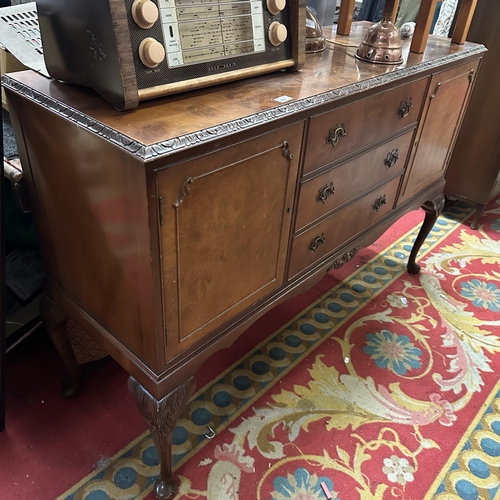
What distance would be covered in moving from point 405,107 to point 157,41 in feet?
2.28

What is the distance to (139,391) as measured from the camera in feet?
3.12

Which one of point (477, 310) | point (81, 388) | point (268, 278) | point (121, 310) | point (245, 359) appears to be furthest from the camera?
point (477, 310)

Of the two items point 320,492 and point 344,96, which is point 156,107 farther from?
point 320,492

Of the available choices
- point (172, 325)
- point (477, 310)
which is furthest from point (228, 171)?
point (477, 310)

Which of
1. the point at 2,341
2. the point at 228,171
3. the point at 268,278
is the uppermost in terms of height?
the point at 228,171

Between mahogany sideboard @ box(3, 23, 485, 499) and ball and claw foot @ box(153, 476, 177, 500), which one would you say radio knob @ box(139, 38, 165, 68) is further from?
ball and claw foot @ box(153, 476, 177, 500)

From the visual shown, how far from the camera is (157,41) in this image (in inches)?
30.5

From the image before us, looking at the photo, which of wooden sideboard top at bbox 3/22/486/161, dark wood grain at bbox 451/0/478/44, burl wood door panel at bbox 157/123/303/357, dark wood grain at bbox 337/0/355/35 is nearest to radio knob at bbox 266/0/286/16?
wooden sideboard top at bbox 3/22/486/161

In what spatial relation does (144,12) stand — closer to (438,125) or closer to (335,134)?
(335,134)

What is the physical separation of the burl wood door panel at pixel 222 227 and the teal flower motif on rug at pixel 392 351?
0.64m

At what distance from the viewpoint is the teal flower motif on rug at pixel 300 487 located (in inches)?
43.6

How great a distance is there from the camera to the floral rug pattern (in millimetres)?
1137

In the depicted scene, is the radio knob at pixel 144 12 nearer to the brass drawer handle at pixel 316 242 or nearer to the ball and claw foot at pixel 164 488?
the brass drawer handle at pixel 316 242

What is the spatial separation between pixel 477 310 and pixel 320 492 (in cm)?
97
